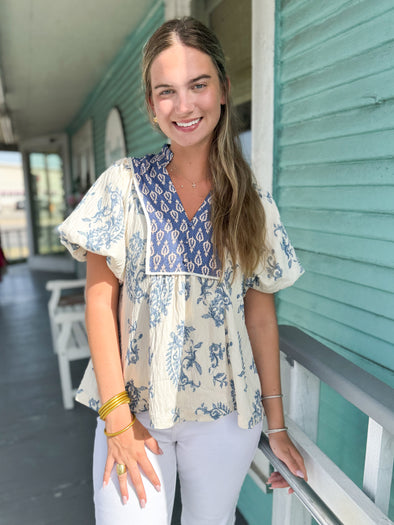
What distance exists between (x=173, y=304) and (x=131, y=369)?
198 millimetres

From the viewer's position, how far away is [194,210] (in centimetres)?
94

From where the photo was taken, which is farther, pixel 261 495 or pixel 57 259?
pixel 57 259

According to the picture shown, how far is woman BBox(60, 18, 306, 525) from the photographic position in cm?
86

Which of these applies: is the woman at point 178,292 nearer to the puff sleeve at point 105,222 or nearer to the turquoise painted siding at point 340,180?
the puff sleeve at point 105,222

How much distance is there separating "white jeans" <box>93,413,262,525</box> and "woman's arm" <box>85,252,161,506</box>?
28mm

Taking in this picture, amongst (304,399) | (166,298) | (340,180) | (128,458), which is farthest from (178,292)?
(340,180)

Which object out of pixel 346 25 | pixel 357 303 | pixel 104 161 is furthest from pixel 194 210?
pixel 104 161

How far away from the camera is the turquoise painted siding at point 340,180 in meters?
1.11

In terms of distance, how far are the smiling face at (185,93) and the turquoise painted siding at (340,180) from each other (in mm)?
523

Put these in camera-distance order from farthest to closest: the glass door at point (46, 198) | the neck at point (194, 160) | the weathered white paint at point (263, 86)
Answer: the glass door at point (46, 198), the weathered white paint at point (263, 86), the neck at point (194, 160)

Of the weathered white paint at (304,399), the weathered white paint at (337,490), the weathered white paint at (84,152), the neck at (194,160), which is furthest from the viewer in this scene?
the weathered white paint at (84,152)

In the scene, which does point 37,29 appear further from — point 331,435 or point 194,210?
point 331,435

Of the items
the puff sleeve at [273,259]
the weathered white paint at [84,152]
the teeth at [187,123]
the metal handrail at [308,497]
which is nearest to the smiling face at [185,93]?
the teeth at [187,123]

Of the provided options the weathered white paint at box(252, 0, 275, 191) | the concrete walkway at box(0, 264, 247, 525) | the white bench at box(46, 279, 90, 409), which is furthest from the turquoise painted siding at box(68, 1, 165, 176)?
the concrete walkway at box(0, 264, 247, 525)
